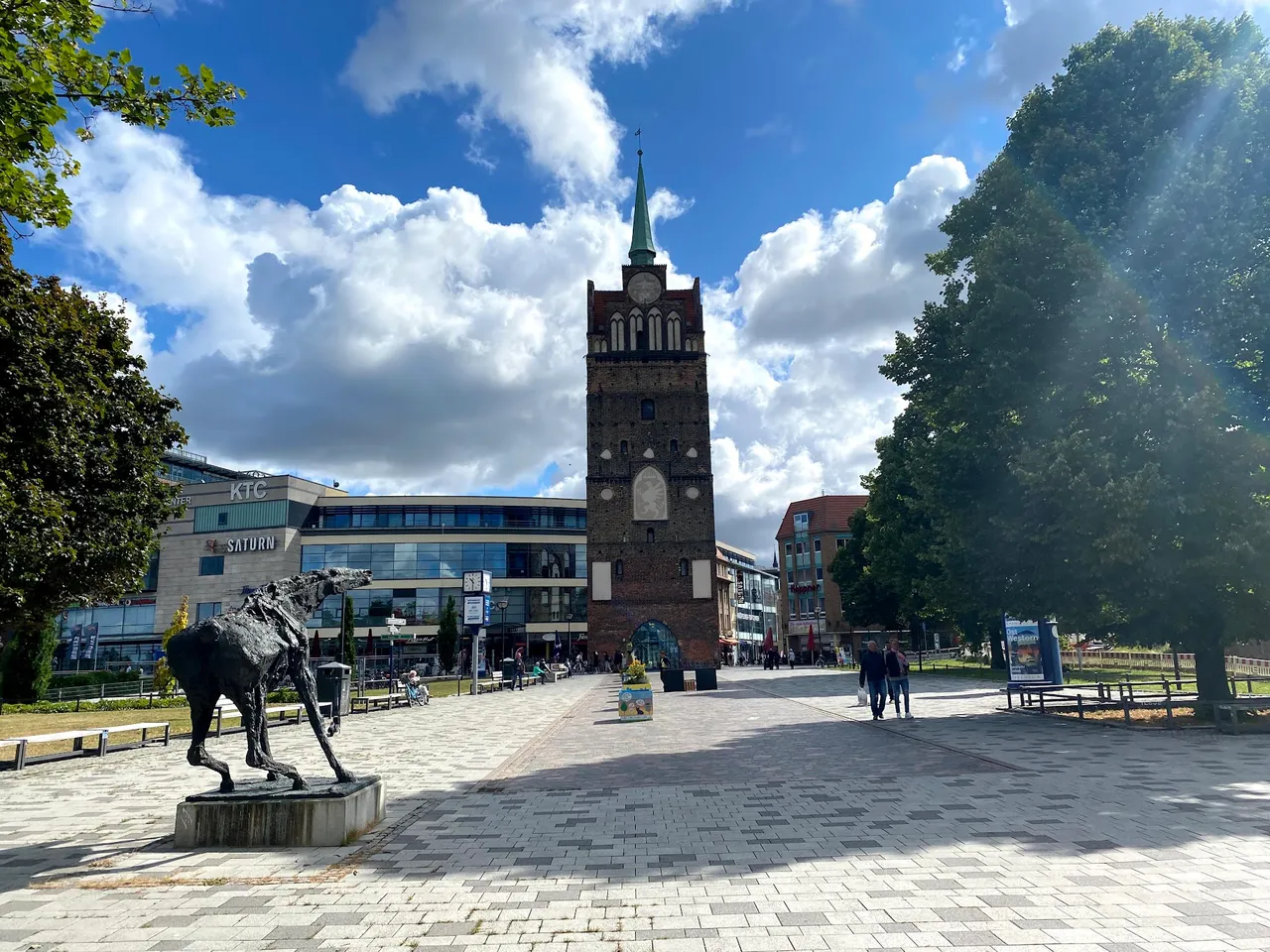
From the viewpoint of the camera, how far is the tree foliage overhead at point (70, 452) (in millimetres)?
13758

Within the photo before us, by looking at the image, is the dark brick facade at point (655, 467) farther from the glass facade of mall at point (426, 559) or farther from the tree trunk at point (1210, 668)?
the tree trunk at point (1210, 668)

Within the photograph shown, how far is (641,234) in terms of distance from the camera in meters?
65.8

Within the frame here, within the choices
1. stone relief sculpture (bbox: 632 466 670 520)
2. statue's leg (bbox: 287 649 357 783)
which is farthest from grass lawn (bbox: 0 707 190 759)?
stone relief sculpture (bbox: 632 466 670 520)

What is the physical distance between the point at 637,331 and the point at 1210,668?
46.2 meters

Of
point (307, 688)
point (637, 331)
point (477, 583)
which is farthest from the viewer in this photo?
point (637, 331)

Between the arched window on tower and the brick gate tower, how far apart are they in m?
0.07

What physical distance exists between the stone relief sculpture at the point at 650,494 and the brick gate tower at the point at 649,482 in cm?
7

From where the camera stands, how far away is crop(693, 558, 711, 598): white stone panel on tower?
181 ft

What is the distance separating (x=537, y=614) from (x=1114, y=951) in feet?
223

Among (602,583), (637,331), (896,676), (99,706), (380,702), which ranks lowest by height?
(99,706)

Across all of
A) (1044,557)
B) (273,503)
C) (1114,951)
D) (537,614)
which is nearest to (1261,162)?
(1044,557)

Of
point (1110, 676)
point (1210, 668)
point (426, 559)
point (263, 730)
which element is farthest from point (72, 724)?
point (426, 559)

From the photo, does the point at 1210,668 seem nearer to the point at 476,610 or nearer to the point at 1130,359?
the point at 1130,359

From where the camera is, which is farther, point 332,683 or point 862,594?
point 862,594
